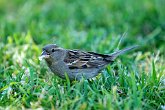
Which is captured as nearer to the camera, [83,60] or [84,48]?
[83,60]

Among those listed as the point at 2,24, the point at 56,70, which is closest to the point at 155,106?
the point at 56,70

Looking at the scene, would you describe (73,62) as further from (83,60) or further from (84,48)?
(84,48)

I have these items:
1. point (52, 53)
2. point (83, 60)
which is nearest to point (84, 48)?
point (83, 60)

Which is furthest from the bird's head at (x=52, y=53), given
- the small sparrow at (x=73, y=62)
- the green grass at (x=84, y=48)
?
the green grass at (x=84, y=48)

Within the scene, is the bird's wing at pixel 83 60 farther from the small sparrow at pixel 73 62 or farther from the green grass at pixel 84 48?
the green grass at pixel 84 48

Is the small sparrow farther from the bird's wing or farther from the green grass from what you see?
the green grass

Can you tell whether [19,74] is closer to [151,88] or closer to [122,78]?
[122,78]
